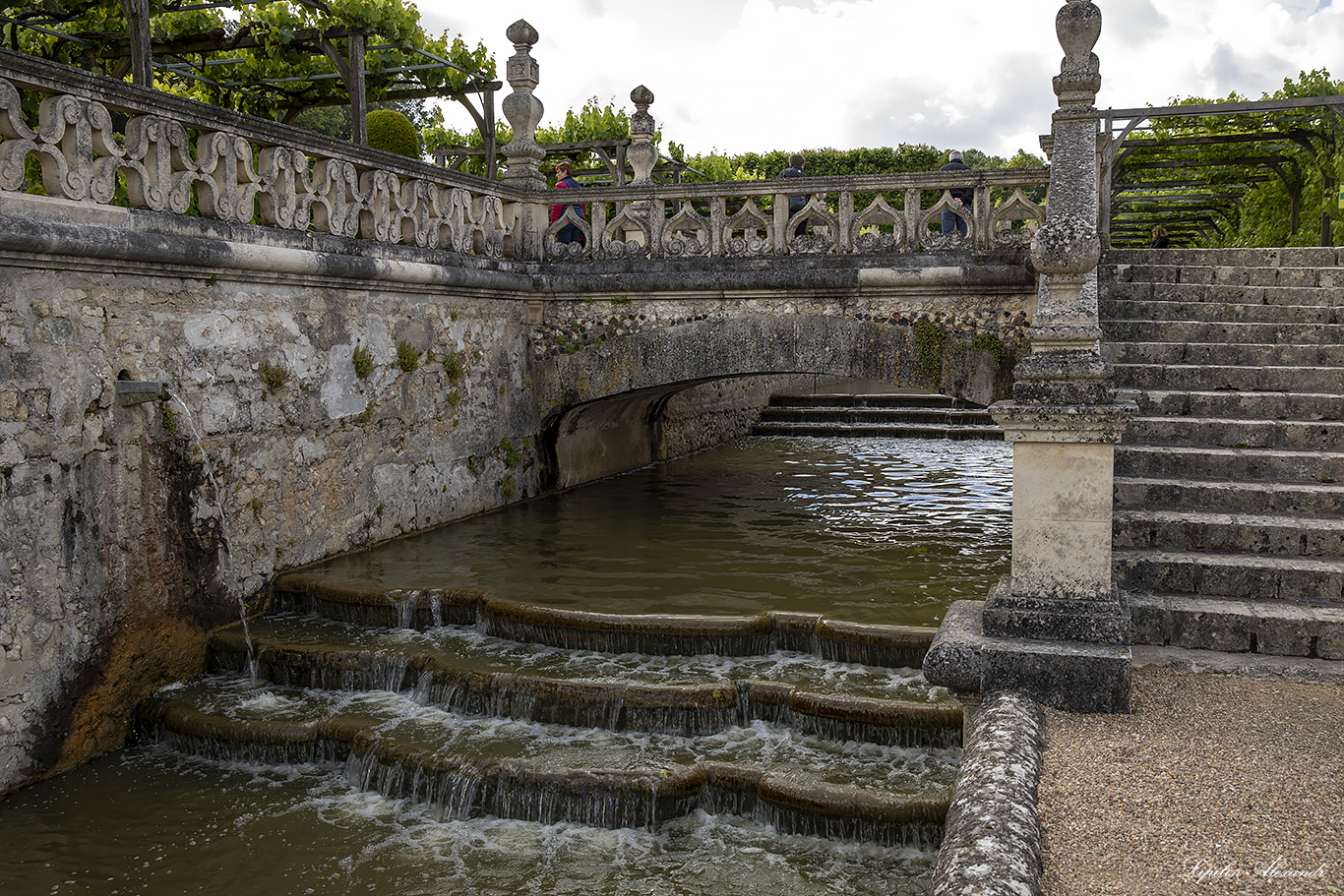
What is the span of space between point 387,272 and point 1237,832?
6.59 meters

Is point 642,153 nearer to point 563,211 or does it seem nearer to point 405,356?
point 563,211

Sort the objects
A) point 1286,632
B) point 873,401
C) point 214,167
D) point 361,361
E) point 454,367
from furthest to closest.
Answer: point 873,401 → point 454,367 → point 361,361 → point 214,167 → point 1286,632

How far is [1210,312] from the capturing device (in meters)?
7.14

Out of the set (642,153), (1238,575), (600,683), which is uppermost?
(642,153)

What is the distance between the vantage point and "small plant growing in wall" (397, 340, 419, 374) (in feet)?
26.6

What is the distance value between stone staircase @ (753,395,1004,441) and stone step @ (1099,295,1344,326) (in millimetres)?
7131

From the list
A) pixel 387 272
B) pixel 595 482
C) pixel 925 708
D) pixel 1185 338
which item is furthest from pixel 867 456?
pixel 925 708

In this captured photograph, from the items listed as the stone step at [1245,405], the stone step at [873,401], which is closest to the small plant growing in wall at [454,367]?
the stone step at [1245,405]

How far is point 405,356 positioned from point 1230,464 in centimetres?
585

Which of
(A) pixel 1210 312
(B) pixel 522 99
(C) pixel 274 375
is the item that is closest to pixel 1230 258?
(A) pixel 1210 312

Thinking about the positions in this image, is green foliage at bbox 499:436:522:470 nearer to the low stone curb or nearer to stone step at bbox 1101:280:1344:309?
stone step at bbox 1101:280:1344:309

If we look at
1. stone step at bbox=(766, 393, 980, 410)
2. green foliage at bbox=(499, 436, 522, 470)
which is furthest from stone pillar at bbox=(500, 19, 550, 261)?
stone step at bbox=(766, 393, 980, 410)

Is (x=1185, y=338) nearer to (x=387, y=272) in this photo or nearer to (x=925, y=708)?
(x=925, y=708)

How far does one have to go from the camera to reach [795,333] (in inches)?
345
